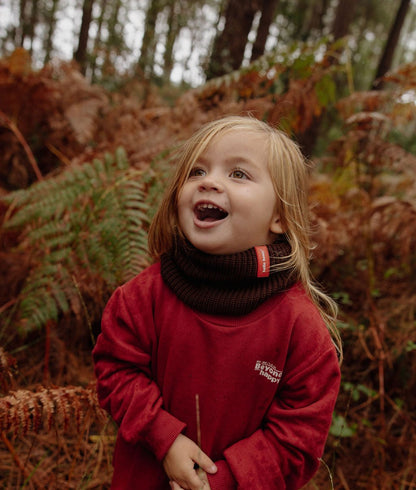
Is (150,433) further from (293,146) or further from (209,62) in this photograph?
(209,62)

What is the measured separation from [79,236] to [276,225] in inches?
55.5

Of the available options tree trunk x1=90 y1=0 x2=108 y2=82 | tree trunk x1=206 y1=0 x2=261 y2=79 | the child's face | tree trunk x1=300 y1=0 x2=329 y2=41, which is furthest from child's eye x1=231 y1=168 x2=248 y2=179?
tree trunk x1=300 y1=0 x2=329 y2=41

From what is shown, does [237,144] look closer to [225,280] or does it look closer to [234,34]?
[225,280]

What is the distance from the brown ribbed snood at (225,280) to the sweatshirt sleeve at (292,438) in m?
0.21

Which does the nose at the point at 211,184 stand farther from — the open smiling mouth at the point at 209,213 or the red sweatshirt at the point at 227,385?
the red sweatshirt at the point at 227,385

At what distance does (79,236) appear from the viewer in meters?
2.28

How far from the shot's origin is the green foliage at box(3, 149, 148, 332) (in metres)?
2.09

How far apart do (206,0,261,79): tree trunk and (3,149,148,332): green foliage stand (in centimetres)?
204

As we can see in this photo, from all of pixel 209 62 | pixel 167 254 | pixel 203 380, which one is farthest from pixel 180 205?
pixel 209 62

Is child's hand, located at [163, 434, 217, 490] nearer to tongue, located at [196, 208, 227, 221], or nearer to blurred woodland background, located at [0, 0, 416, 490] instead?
blurred woodland background, located at [0, 0, 416, 490]

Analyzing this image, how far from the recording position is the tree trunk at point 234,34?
3.98m

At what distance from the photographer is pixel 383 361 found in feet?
8.31

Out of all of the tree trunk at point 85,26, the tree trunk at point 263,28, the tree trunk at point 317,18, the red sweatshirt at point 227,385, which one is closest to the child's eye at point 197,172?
the red sweatshirt at point 227,385

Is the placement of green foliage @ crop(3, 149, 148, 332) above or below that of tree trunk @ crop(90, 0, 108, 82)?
below
